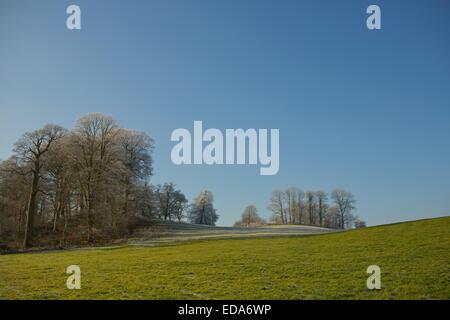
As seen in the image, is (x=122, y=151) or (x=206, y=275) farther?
(x=122, y=151)

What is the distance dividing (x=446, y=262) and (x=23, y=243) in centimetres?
3780

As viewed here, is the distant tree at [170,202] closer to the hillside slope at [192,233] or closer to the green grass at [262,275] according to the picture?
the hillside slope at [192,233]

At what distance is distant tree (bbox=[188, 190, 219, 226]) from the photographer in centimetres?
7081

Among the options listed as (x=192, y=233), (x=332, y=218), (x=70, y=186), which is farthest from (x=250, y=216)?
(x=70, y=186)

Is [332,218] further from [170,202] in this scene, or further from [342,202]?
[170,202]

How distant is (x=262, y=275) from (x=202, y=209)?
56.3 metres

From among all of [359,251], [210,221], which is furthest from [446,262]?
[210,221]

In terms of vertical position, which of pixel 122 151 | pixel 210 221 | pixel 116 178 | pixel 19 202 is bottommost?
pixel 210 221

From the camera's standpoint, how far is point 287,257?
19.5 metres

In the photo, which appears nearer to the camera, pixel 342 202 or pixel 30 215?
pixel 30 215

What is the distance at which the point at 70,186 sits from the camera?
3962 cm

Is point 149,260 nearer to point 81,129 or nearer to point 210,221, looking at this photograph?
point 81,129

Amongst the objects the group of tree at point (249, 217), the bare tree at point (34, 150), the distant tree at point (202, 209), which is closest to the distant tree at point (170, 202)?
the distant tree at point (202, 209)
